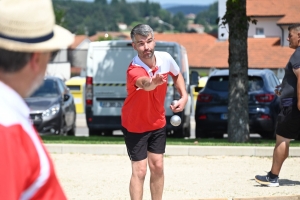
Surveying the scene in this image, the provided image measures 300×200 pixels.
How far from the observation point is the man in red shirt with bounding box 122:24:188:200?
6.79 m

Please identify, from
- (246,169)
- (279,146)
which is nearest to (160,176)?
(279,146)

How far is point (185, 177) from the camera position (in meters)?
10.2

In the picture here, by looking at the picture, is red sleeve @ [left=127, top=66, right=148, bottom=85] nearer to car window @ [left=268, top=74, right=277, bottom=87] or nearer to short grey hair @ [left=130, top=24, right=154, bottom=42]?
short grey hair @ [left=130, top=24, right=154, bottom=42]

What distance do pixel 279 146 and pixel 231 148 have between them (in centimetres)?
353

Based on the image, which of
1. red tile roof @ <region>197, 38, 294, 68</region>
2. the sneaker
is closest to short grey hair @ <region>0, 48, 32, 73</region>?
the sneaker

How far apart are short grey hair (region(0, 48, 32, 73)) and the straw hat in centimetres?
2

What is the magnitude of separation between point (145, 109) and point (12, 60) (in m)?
4.76

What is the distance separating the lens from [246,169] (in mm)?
10977

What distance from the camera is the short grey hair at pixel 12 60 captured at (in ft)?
7.08

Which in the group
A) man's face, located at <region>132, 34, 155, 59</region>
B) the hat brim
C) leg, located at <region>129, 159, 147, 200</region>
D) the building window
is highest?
the hat brim

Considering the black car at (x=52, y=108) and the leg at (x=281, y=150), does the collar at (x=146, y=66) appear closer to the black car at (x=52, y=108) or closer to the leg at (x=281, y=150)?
the leg at (x=281, y=150)

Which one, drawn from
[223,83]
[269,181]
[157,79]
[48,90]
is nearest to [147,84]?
[157,79]

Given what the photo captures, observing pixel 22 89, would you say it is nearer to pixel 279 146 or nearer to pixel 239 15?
pixel 279 146

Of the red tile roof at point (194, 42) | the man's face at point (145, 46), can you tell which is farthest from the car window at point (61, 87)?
the red tile roof at point (194, 42)
